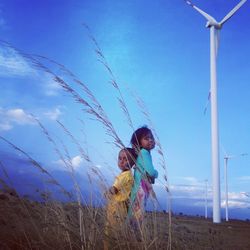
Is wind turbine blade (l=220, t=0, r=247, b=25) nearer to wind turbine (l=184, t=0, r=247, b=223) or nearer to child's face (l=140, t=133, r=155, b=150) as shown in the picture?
wind turbine (l=184, t=0, r=247, b=223)

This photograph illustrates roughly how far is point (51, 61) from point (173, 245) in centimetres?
185

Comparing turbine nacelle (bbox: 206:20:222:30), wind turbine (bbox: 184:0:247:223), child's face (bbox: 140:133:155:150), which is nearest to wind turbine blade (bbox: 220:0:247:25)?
wind turbine (bbox: 184:0:247:223)

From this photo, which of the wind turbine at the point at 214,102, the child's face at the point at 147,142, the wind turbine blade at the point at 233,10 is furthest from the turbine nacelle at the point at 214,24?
the child's face at the point at 147,142

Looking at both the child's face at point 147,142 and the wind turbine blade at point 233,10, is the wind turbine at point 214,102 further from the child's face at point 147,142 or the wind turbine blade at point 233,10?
the child's face at point 147,142

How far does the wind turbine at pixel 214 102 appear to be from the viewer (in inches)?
752

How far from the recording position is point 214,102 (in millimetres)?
19359

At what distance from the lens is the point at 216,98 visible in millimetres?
19531

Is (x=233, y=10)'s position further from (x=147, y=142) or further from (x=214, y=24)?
(x=147, y=142)

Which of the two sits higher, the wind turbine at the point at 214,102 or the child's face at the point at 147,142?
the wind turbine at the point at 214,102

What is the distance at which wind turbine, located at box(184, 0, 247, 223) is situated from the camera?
1911 cm

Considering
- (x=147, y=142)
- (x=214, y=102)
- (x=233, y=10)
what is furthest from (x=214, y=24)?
(x=147, y=142)

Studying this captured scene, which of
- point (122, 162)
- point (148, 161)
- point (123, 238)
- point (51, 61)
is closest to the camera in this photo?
point (123, 238)

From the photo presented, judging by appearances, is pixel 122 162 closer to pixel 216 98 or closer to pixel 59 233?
pixel 59 233

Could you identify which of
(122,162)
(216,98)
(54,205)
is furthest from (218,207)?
(54,205)
